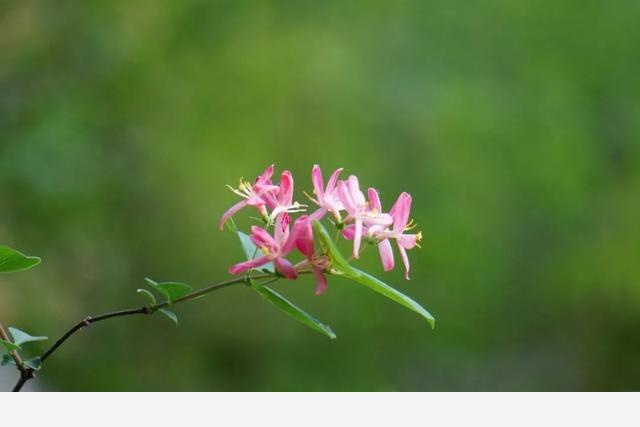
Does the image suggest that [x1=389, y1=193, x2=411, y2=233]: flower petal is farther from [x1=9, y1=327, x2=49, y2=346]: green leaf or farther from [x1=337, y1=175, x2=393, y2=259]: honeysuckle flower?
[x1=9, y1=327, x2=49, y2=346]: green leaf

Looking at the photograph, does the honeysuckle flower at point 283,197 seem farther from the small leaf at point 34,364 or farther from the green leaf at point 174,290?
the small leaf at point 34,364

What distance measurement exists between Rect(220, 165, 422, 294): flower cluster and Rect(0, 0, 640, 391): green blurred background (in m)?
2.01

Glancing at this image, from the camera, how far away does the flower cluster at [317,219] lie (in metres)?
0.53

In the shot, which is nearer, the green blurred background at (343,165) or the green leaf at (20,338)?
the green leaf at (20,338)

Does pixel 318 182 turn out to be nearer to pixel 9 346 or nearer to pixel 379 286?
pixel 379 286

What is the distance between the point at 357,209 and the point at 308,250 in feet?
0.14

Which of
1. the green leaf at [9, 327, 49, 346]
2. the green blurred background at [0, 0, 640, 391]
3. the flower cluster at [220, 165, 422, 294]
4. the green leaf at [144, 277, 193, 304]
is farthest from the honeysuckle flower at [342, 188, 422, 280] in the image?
the green blurred background at [0, 0, 640, 391]

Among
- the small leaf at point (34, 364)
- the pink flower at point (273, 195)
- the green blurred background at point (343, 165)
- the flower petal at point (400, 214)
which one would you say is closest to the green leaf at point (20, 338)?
the small leaf at point (34, 364)

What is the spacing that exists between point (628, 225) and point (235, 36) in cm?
145

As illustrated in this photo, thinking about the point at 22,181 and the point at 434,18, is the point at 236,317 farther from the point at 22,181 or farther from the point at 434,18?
the point at 434,18

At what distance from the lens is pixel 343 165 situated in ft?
8.86

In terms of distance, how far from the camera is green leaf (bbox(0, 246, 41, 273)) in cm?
55

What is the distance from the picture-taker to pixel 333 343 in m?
2.84

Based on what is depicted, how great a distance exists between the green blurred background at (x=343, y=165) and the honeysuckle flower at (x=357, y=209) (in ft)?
6.67
